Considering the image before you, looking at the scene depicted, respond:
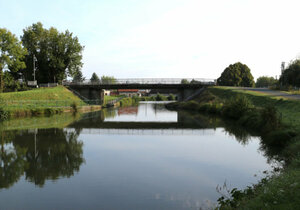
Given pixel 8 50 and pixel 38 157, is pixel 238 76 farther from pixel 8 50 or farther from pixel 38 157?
pixel 38 157

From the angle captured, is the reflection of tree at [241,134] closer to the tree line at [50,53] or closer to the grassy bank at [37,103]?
the grassy bank at [37,103]

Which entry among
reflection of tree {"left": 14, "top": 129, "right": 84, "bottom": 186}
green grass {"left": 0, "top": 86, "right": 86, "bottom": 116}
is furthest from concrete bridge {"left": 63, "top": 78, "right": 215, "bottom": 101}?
reflection of tree {"left": 14, "top": 129, "right": 84, "bottom": 186}

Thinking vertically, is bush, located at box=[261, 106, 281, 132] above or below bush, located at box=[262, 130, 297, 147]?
above

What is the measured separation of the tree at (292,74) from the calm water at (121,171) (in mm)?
42493

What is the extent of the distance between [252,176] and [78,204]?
301 inches

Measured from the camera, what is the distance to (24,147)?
1681 cm

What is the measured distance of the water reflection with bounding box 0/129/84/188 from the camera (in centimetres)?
1128

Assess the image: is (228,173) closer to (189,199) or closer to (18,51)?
(189,199)

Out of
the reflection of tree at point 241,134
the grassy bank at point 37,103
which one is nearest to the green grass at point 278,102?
the reflection of tree at point 241,134

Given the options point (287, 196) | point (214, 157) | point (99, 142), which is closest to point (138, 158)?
point (214, 157)

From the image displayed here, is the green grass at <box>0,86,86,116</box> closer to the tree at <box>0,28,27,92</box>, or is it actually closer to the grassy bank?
the grassy bank

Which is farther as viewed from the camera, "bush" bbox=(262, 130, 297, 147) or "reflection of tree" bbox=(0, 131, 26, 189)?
"bush" bbox=(262, 130, 297, 147)

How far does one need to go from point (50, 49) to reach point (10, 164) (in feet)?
194

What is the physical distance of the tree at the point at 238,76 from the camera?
9506 centimetres
